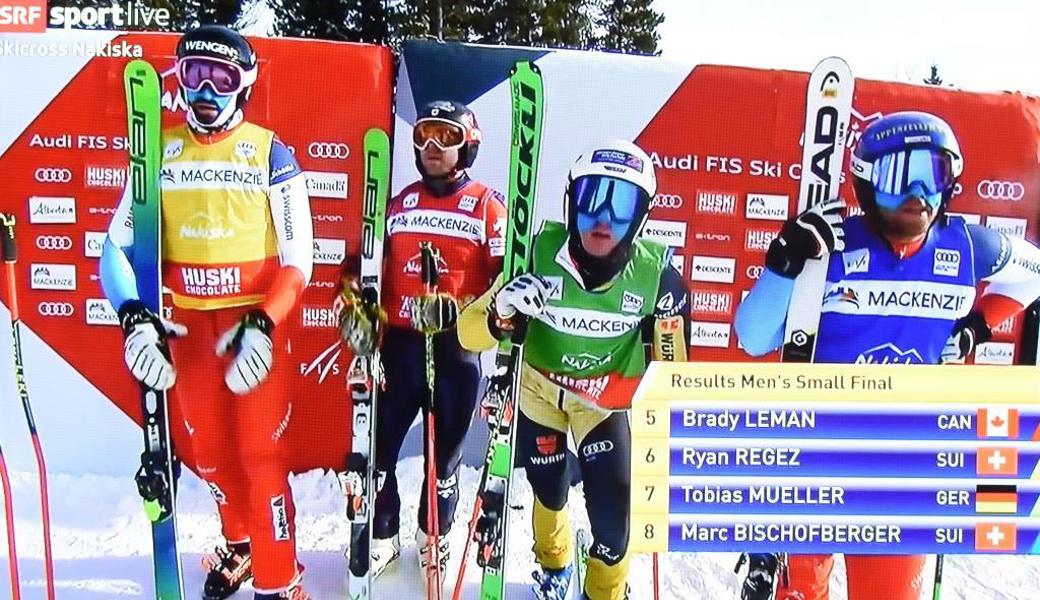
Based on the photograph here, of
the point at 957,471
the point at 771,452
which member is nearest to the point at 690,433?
the point at 771,452

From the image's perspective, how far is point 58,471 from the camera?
440 cm

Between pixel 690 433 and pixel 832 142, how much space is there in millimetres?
1244

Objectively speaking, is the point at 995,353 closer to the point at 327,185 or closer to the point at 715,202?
the point at 715,202

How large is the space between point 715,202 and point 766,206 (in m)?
0.26

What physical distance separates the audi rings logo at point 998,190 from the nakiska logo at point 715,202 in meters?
1.25

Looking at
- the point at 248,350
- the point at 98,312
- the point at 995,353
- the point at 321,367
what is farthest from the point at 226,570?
the point at 995,353

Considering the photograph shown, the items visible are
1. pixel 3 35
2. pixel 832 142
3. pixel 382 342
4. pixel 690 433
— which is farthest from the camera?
pixel 3 35

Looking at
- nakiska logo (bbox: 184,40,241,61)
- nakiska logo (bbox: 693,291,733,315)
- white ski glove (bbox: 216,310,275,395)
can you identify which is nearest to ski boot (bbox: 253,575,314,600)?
white ski glove (bbox: 216,310,275,395)

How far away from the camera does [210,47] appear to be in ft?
10.1

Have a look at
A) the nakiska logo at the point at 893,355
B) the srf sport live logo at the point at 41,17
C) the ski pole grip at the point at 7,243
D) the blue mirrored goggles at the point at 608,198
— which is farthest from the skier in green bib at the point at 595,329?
the srf sport live logo at the point at 41,17

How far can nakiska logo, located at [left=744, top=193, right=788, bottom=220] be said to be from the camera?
4227 mm

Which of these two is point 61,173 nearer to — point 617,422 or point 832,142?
point 617,422

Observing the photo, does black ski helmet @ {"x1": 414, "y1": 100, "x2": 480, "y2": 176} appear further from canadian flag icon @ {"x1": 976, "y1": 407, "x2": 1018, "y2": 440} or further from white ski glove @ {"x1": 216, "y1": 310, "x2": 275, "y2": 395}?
canadian flag icon @ {"x1": 976, "y1": 407, "x2": 1018, "y2": 440}

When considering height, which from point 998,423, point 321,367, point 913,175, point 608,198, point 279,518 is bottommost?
point 279,518
